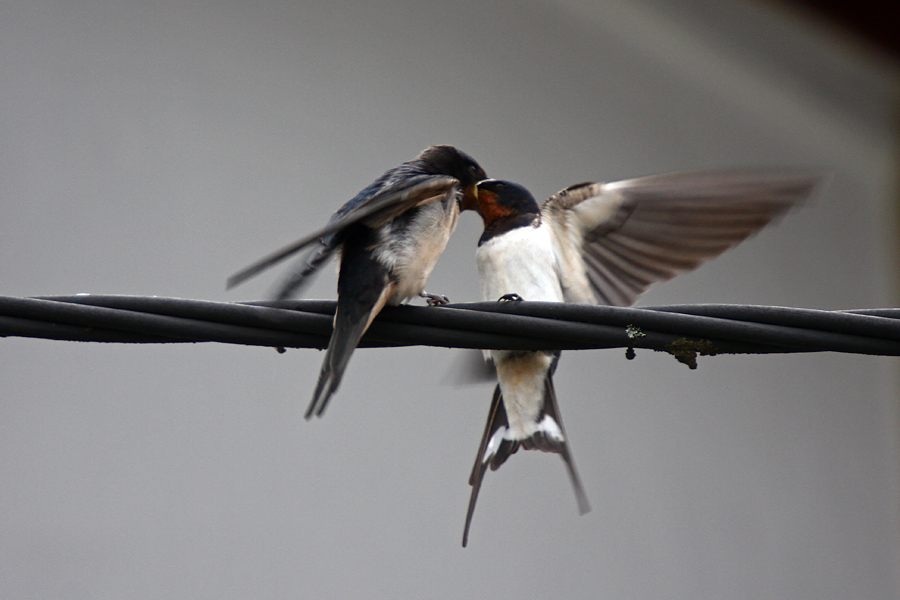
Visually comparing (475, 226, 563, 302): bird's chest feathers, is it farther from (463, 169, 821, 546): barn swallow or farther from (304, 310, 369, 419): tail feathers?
(304, 310, 369, 419): tail feathers

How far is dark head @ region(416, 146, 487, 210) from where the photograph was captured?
158cm

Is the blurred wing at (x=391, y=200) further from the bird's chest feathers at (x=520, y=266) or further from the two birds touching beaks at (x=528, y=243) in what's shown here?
the bird's chest feathers at (x=520, y=266)

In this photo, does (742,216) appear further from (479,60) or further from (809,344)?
(479,60)

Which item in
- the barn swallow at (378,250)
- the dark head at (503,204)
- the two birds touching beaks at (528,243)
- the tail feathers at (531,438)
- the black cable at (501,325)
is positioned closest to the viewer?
the black cable at (501,325)

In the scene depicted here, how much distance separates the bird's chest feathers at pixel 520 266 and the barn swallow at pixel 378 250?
12 cm

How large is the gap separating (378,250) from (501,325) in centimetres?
33

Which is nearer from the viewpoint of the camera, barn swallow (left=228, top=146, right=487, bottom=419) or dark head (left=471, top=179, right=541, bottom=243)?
barn swallow (left=228, top=146, right=487, bottom=419)

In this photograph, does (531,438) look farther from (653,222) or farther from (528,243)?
(653,222)

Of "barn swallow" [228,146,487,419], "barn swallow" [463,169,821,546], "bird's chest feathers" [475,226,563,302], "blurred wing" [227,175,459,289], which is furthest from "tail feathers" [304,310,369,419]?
"bird's chest feathers" [475,226,563,302]

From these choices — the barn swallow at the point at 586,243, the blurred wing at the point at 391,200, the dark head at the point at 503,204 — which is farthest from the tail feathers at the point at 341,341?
the dark head at the point at 503,204

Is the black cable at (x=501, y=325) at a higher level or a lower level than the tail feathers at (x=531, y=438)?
higher

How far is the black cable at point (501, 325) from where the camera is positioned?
85 centimetres

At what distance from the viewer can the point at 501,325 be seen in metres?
0.90

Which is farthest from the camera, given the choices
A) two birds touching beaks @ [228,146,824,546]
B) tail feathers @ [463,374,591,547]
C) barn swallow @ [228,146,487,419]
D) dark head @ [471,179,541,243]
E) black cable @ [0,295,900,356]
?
dark head @ [471,179,541,243]
